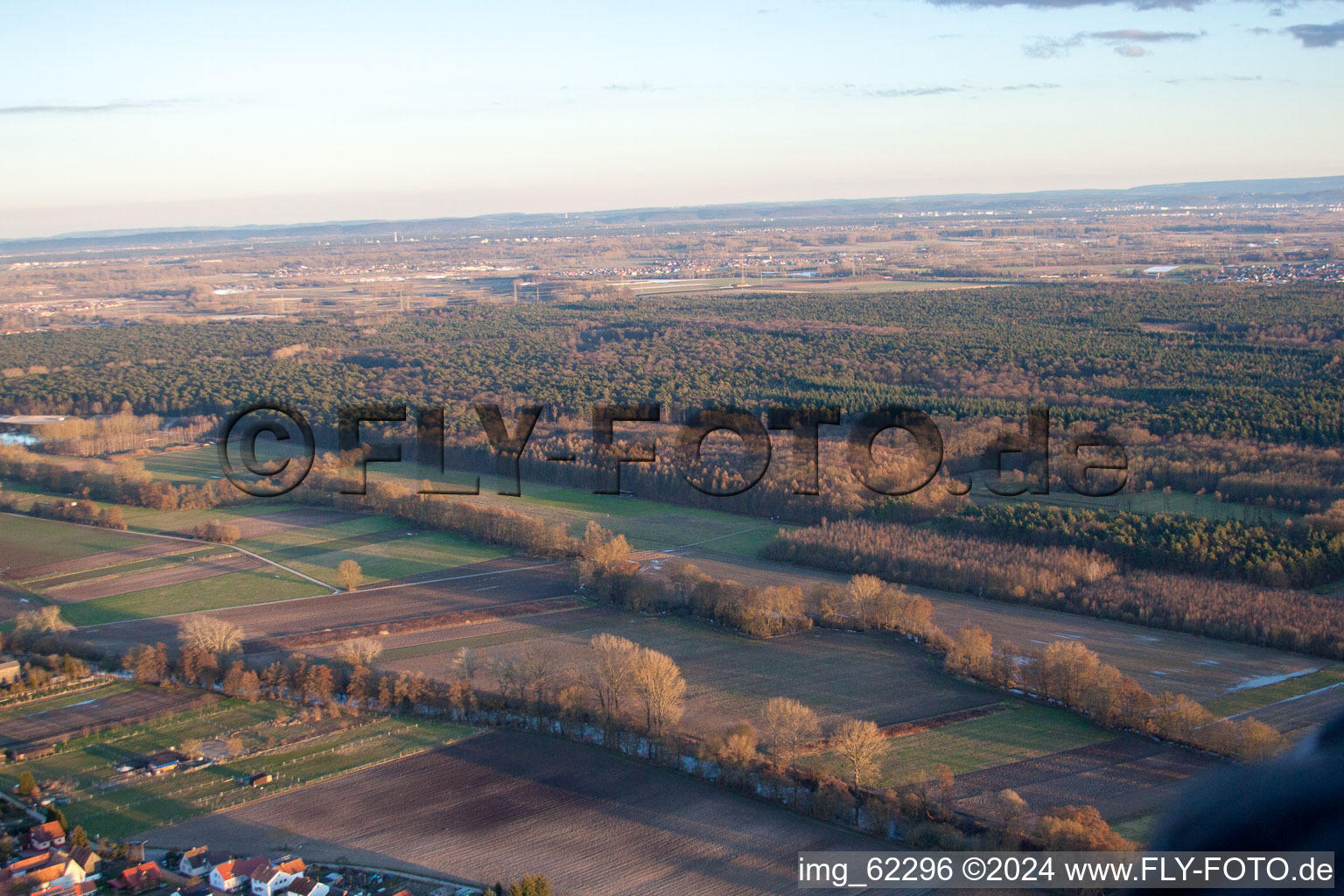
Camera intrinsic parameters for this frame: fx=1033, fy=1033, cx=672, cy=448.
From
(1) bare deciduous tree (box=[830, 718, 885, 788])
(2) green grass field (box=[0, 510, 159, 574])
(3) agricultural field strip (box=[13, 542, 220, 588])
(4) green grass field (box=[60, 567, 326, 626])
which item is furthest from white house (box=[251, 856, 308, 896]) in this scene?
(2) green grass field (box=[0, 510, 159, 574])

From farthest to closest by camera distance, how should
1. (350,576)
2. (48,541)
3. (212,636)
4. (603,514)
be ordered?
1. (603,514)
2. (48,541)
3. (350,576)
4. (212,636)

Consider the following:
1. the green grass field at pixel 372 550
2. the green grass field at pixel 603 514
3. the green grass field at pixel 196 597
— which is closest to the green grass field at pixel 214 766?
the green grass field at pixel 196 597

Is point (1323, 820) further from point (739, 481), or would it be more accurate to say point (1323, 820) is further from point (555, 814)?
point (739, 481)

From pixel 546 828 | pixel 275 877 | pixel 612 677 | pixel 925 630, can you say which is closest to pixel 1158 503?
pixel 925 630

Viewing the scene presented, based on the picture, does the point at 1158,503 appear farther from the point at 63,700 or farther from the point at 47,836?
the point at 63,700

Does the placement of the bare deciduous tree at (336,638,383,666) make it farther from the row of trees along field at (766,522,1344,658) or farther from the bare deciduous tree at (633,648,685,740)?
the row of trees along field at (766,522,1344,658)

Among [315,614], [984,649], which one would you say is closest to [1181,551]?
[984,649]
